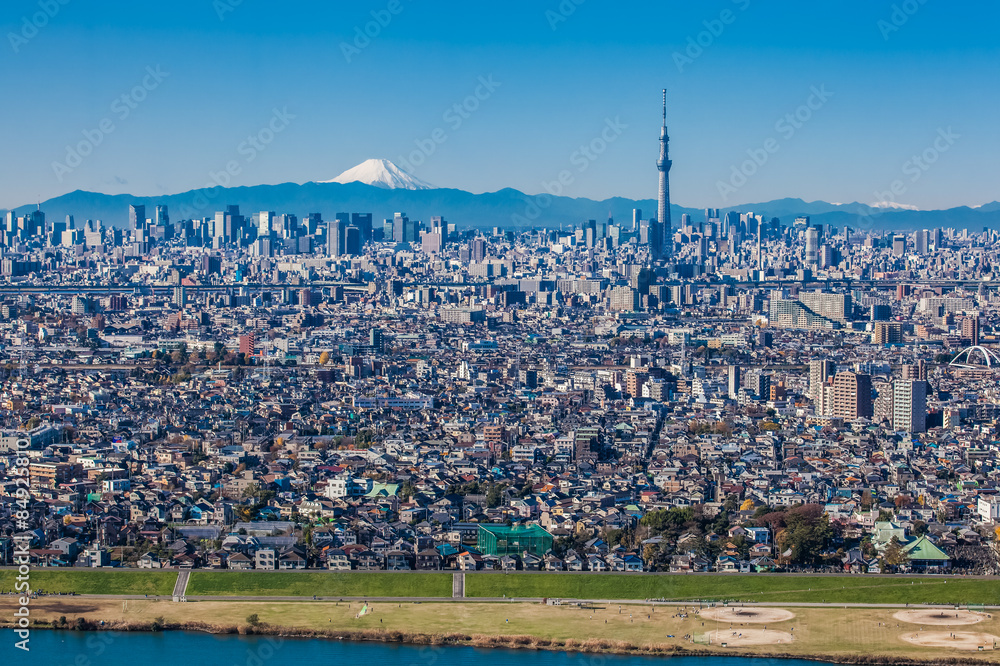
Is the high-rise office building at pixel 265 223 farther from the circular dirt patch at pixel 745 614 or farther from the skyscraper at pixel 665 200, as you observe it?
the circular dirt patch at pixel 745 614

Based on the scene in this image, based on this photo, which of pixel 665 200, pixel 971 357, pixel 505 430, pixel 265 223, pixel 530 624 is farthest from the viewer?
pixel 265 223

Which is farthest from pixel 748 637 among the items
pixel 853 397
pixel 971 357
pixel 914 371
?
pixel 971 357

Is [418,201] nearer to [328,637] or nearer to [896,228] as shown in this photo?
[896,228]

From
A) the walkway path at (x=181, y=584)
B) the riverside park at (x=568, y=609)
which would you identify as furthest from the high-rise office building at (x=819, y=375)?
the walkway path at (x=181, y=584)

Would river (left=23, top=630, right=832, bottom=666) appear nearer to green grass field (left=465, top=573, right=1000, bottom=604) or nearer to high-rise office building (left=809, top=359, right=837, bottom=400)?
green grass field (left=465, top=573, right=1000, bottom=604)

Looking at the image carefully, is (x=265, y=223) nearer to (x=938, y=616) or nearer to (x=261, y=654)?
(x=261, y=654)

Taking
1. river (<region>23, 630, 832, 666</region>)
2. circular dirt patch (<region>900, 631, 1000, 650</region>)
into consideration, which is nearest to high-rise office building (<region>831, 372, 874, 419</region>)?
circular dirt patch (<region>900, 631, 1000, 650</region>)
